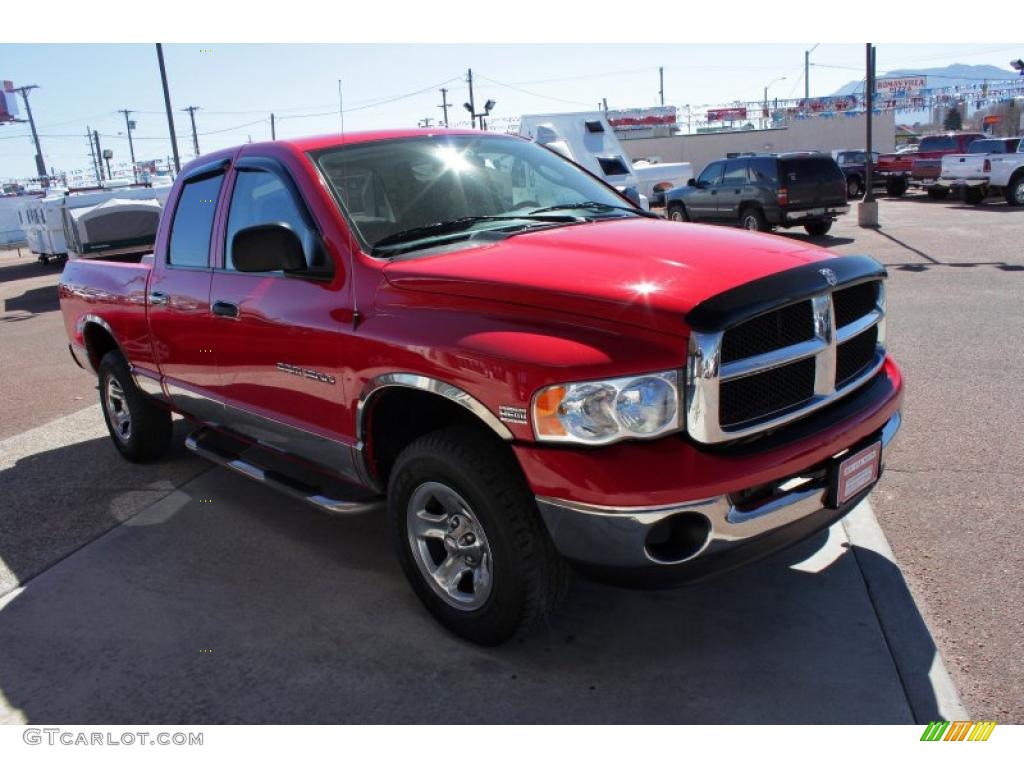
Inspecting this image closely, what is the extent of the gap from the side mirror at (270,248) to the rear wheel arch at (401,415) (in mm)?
658

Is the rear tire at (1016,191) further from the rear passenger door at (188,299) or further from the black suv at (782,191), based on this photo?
the rear passenger door at (188,299)

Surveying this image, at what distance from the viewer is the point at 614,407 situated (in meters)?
2.71

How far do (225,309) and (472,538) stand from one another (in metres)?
1.82

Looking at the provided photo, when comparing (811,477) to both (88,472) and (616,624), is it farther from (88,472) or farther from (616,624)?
(88,472)

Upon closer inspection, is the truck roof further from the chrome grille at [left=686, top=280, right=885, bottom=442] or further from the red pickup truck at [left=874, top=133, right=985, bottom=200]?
the red pickup truck at [left=874, top=133, right=985, bottom=200]

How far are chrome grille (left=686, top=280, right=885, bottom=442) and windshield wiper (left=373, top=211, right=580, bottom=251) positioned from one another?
4.06 ft

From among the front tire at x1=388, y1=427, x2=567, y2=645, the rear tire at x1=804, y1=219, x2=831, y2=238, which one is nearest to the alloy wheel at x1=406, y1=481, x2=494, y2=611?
the front tire at x1=388, y1=427, x2=567, y2=645

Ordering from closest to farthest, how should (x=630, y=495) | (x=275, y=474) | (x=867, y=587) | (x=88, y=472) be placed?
(x=630, y=495) < (x=867, y=587) < (x=275, y=474) < (x=88, y=472)

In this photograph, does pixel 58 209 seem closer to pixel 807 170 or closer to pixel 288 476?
pixel 807 170

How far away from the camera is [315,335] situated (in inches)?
142

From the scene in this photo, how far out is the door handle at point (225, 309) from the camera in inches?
162

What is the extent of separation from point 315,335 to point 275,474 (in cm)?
85

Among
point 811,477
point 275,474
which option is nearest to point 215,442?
point 275,474

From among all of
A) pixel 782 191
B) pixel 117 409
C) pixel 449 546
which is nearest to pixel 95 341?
pixel 117 409
